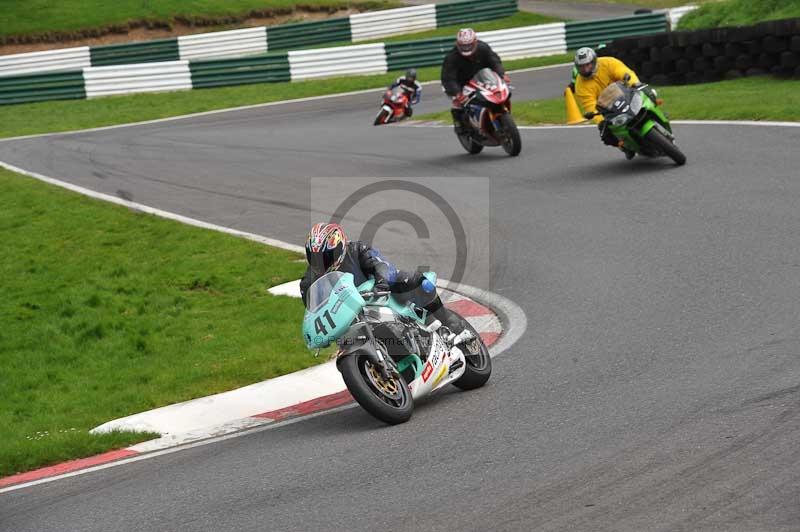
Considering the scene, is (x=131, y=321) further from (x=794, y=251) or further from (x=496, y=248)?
(x=794, y=251)

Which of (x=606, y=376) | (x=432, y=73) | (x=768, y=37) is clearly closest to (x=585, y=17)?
(x=432, y=73)

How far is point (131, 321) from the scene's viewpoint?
11.4 metres

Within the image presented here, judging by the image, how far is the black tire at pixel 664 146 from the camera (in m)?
14.6

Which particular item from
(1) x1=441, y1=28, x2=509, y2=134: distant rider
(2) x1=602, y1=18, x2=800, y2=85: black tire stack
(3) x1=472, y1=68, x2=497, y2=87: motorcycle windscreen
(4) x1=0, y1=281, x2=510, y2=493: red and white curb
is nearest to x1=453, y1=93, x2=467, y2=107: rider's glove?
(1) x1=441, y1=28, x2=509, y2=134: distant rider

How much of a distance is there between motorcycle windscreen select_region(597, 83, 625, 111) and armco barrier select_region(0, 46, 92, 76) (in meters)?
22.5

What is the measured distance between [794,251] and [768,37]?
10985 mm

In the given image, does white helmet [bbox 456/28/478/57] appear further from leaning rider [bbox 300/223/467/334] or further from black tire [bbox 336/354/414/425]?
black tire [bbox 336/354/414/425]

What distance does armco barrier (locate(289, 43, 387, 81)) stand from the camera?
31.8 m

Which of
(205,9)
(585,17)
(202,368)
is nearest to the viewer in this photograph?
(202,368)

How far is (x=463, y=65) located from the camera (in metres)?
18.3

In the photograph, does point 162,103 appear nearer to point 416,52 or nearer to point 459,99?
point 416,52

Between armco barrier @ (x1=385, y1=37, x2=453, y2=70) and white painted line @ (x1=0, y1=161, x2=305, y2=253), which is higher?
white painted line @ (x1=0, y1=161, x2=305, y2=253)

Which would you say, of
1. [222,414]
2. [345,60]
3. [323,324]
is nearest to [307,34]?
[345,60]

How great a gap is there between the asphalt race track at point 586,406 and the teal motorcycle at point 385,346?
0.59 ft
